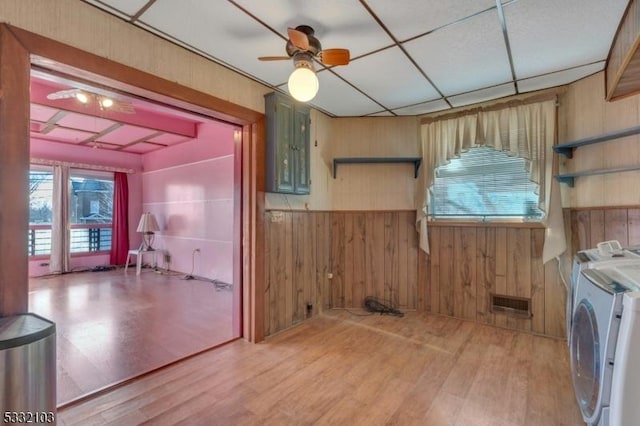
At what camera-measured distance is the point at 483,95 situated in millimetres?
3232

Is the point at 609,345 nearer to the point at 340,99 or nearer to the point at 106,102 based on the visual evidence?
the point at 340,99

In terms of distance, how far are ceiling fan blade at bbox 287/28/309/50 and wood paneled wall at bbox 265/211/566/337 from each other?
1.65 metres

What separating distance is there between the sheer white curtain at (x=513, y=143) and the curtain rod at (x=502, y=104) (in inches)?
1.2

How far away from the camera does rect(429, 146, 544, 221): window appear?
323 centimetres

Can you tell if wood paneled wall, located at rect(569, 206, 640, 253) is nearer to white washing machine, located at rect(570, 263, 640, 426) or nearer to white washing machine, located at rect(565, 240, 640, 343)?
white washing machine, located at rect(565, 240, 640, 343)

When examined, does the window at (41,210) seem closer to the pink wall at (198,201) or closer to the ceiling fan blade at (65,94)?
the pink wall at (198,201)

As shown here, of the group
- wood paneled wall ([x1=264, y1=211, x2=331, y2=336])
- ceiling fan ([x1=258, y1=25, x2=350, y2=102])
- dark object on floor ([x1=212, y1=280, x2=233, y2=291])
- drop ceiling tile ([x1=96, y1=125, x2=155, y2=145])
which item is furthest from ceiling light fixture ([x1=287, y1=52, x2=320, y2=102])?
drop ceiling tile ([x1=96, y1=125, x2=155, y2=145])

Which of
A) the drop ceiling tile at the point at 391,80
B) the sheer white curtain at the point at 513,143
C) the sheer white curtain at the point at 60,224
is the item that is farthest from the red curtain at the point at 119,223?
the sheer white curtain at the point at 513,143

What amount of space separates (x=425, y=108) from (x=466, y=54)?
1.21 meters

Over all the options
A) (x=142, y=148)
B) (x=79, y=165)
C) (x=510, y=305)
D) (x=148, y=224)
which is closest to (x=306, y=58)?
(x=510, y=305)

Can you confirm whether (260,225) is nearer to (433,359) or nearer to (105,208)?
(433,359)

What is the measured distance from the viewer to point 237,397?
80.1 inches

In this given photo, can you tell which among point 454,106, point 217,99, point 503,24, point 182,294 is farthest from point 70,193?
point 503,24

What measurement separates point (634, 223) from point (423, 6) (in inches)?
94.3
